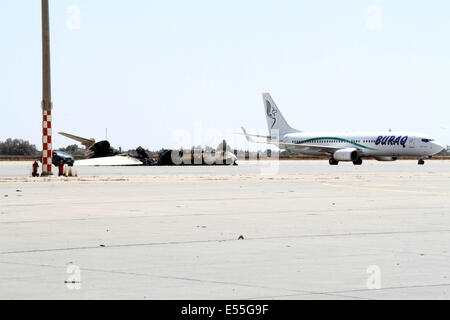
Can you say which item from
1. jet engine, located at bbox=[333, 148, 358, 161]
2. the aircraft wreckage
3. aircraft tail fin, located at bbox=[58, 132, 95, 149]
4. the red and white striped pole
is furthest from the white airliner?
the red and white striped pole

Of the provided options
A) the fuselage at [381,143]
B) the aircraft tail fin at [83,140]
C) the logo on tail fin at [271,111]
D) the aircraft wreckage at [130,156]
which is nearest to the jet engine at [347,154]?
the fuselage at [381,143]

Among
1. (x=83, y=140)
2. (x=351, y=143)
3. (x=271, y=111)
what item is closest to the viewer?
(x=83, y=140)

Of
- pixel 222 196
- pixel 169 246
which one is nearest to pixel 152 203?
pixel 222 196

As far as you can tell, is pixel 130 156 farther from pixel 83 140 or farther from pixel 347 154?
pixel 347 154

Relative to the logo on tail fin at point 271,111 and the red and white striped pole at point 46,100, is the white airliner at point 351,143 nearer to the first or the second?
the logo on tail fin at point 271,111

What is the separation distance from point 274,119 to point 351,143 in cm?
1508

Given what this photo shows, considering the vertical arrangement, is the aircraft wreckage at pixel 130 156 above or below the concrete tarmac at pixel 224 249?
above

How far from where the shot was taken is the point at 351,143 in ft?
260

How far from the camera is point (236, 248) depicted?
37.9ft

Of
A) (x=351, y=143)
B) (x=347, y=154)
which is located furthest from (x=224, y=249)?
(x=351, y=143)

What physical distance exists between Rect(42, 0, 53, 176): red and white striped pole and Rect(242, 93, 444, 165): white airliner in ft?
136

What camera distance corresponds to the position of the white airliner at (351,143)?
7369 centimetres

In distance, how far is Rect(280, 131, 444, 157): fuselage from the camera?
73438 mm
